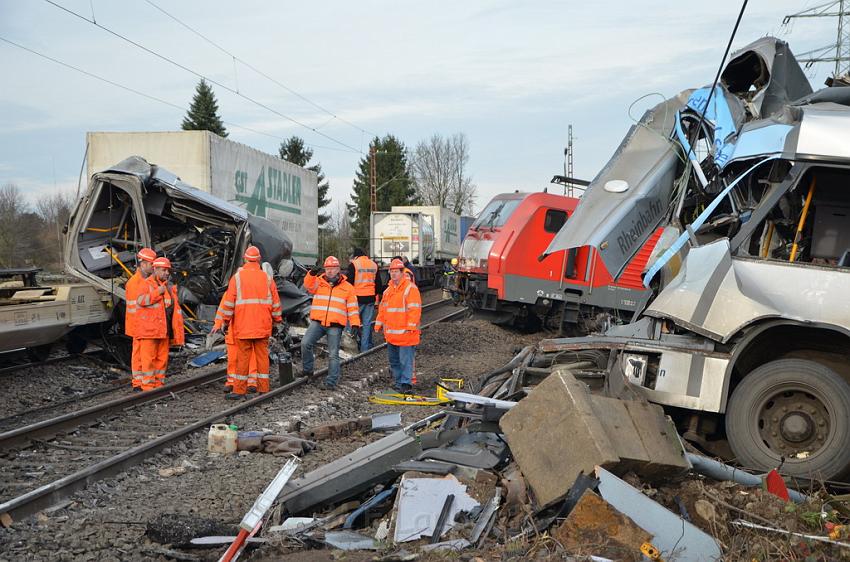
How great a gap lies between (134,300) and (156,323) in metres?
0.38

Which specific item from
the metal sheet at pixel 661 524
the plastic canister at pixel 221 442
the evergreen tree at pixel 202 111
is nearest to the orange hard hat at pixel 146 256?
the plastic canister at pixel 221 442

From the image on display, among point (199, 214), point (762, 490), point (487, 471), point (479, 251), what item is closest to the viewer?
point (762, 490)

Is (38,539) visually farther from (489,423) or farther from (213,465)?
(489,423)

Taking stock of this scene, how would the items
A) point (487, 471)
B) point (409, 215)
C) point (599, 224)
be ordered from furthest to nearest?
point (409, 215) < point (599, 224) < point (487, 471)

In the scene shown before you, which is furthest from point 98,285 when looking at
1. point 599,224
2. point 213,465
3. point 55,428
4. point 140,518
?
point 599,224

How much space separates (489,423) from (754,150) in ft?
9.21

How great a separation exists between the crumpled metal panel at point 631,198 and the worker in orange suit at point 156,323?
5.25 m

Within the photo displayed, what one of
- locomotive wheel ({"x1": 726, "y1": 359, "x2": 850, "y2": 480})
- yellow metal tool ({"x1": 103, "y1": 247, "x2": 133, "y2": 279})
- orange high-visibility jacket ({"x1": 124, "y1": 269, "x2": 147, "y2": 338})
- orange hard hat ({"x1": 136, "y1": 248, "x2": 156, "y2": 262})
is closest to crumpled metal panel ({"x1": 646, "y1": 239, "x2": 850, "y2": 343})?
locomotive wheel ({"x1": 726, "y1": 359, "x2": 850, "y2": 480})

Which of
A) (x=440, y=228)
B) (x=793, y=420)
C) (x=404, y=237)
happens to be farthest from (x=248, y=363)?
(x=440, y=228)

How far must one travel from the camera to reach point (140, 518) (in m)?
5.00

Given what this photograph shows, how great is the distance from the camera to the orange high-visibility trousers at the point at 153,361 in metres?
9.41

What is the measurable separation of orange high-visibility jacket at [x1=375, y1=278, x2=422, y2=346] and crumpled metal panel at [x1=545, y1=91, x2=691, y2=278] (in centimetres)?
363

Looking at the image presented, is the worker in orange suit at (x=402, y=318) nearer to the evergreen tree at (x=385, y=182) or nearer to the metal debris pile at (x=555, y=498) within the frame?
the metal debris pile at (x=555, y=498)

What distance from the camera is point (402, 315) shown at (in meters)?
9.88
